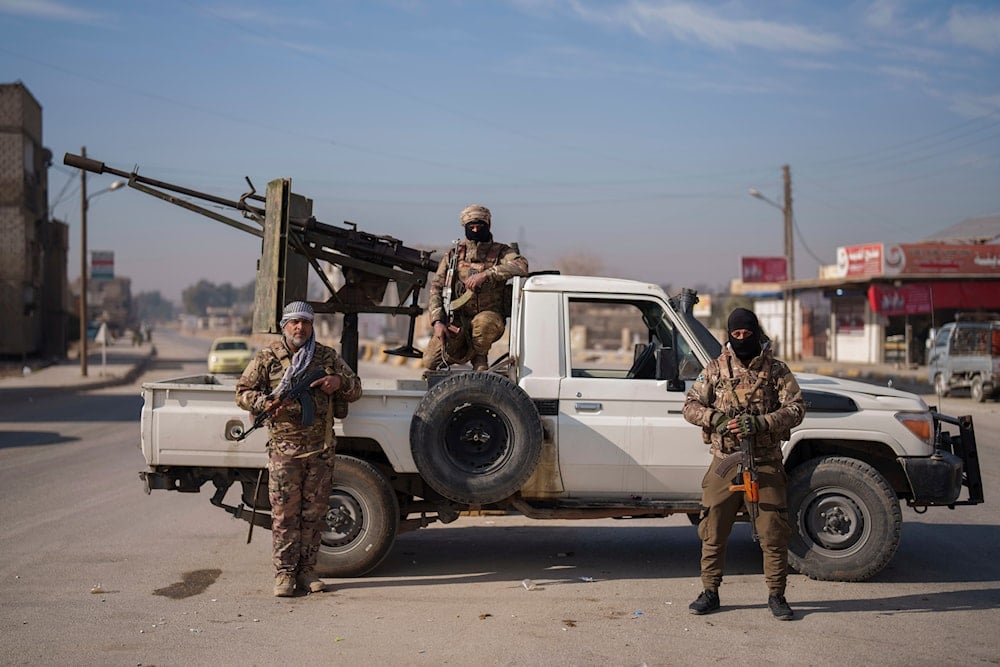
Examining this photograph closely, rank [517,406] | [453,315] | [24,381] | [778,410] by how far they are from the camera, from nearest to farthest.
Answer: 1. [778,410]
2. [517,406]
3. [453,315]
4. [24,381]

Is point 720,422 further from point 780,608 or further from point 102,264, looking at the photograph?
point 102,264

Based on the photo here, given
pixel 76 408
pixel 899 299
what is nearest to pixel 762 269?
pixel 899 299

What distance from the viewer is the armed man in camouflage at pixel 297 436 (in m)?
6.51

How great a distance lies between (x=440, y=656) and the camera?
209 inches

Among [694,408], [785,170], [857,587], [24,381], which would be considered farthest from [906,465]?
[785,170]

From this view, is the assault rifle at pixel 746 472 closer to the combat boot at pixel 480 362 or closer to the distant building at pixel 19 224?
the combat boot at pixel 480 362

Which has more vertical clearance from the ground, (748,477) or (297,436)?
Answer: (297,436)

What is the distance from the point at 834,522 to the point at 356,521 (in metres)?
3.29

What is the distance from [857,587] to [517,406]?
260 cm

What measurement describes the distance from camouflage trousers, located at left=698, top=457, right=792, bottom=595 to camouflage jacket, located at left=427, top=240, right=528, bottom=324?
227 cm

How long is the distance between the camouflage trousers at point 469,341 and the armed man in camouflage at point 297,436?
1.23 metres

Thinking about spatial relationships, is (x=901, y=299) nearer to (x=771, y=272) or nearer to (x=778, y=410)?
(x=771, y=272)

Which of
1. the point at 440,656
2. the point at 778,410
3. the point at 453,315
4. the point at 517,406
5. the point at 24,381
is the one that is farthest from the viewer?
the point at 24,381

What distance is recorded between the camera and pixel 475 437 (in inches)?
274
